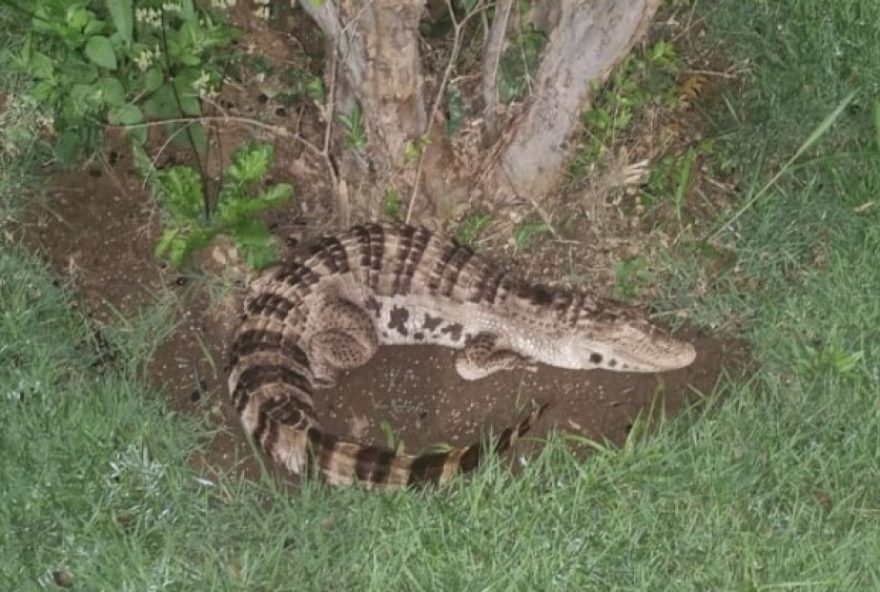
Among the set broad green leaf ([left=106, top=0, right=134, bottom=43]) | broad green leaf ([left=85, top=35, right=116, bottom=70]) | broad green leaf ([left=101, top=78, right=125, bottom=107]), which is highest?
broad green leaf ([left=106, top=0, right=134, bottom=43])

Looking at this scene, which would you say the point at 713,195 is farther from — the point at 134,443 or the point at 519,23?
the point at 134,443

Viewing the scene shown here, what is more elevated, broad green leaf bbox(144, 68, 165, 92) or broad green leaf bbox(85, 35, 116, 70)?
broad green leaf bbox(85, 35, 116, 70)

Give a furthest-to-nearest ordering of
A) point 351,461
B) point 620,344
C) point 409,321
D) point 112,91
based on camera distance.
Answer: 1. point 409,321
2. point 620,344
3. point 112,91
4. point 351,461

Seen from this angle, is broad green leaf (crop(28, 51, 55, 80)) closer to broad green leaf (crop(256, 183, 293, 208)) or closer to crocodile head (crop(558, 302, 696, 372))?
broad green leaf (crop(256, 183, 293, 208))

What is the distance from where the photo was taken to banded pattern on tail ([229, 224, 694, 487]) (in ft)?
13.5

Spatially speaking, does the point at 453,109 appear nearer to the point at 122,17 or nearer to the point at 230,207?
the point at 230,207

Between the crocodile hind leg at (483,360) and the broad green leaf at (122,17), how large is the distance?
Answer: 5.37 feet

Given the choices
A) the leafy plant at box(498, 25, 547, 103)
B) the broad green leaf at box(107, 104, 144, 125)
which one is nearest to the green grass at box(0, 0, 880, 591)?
the broad green leaf at box(107, 104, 144, 125)

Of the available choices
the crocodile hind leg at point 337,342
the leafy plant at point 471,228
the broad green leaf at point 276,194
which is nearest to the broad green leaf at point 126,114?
the broad green leaf at point 276,194

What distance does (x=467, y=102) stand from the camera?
4418 millimetres

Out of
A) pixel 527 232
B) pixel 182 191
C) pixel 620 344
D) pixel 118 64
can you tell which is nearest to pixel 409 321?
pixel 527 232

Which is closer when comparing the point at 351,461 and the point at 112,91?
the point at 351,461

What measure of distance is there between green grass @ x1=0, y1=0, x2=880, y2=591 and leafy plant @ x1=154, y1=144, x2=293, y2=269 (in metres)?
0.33

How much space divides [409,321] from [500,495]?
0.79 meters
